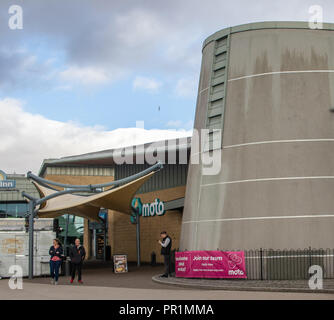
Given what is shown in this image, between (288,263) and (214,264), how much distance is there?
2831 millimetres

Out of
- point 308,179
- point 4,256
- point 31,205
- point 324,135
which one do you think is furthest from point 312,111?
point 4,256

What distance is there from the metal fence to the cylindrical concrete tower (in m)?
0.50

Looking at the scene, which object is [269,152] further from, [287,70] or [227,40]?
[227,40]

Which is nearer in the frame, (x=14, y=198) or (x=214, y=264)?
(x=214, y=264)

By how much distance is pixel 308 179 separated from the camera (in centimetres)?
2300

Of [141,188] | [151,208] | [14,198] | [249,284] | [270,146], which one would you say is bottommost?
[249,284]

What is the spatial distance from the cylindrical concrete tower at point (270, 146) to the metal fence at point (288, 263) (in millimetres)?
496

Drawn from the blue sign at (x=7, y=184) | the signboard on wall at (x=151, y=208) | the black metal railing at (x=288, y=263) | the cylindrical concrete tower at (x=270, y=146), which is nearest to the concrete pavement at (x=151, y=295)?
the black metal railing at (x=288, y=263)

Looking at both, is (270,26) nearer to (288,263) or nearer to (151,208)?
(288,263)

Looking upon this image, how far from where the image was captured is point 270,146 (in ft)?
77.7

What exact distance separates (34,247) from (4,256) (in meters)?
1.52

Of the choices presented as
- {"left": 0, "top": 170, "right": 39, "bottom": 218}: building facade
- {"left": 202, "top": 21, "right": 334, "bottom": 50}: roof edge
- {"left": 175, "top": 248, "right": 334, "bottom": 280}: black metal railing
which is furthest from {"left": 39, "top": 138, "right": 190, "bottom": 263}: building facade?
{"left": 175, "top": 248, "right": 334, "bottom": 280}: black metal railing

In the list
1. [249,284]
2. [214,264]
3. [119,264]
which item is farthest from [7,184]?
[249,284]
